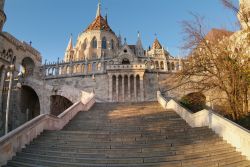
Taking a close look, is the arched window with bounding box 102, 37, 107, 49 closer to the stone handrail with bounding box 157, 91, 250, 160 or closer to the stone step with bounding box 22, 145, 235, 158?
the stone handrail with bounding box 157, 91, 250, 160

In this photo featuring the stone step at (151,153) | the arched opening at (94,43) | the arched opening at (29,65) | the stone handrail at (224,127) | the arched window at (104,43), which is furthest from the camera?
the arched window at (104,43)

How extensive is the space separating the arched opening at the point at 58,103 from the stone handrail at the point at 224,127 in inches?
586

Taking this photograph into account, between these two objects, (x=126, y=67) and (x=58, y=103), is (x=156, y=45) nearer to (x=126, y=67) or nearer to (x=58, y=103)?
(x=126, y=67)

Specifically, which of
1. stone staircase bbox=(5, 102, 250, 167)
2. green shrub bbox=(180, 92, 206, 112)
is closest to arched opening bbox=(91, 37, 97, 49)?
green shrub bbox=(180, 92, 206, 112)

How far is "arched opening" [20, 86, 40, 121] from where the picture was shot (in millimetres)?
28406

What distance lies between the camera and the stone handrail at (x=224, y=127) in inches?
248

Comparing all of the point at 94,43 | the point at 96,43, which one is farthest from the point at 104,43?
the point at 94,43

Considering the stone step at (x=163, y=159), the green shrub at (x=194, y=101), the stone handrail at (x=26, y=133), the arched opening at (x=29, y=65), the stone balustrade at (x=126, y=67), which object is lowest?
the stone step at (x=163, y=159)

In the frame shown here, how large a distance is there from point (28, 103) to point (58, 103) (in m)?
9.78

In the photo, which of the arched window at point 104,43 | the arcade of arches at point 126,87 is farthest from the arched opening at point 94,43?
the arcade of arches at point 126,87

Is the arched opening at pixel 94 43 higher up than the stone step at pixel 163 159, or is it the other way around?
the arched opening at pixel 94 43

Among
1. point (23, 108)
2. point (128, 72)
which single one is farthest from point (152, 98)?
point (23, 108)

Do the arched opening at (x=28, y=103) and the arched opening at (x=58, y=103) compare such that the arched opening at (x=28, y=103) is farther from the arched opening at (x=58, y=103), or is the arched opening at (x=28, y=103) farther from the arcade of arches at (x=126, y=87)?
the arcade of arches at (x=126, y=87)

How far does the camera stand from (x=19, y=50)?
30.0 metres
